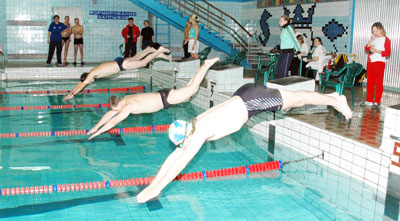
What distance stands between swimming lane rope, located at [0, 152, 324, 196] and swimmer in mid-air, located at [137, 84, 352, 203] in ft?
3.03

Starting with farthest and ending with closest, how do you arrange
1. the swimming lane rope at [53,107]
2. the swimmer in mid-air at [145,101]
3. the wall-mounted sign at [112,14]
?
the wall-mounted sign at [112,14]
the swimming lane rope at [53,107]
the swimmer in mid-air at [145,101]

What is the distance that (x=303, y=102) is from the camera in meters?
4.41

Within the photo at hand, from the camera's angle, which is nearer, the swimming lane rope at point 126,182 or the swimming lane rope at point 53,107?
the swimming lane rope at point 126,182

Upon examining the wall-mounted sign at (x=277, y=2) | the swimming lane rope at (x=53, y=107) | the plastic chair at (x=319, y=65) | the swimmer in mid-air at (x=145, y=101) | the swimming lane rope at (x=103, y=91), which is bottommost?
the swimming lane rope at (x=53, y=107)

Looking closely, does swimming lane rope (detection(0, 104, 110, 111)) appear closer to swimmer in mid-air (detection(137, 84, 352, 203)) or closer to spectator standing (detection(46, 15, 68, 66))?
spectator standing (detection(46, 15, 68, 66))

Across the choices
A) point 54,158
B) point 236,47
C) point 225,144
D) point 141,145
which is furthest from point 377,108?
point 236,47

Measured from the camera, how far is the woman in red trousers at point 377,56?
20.6 ft

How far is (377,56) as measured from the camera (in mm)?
6414

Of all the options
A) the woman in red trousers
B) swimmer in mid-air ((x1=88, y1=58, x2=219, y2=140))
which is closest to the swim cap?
swimmer in mid-air ((x1=88, y1=58, x2=219, y2=140))

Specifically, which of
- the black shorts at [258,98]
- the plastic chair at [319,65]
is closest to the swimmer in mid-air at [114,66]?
the plastic chair at [319,65]

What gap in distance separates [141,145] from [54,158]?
121 cm

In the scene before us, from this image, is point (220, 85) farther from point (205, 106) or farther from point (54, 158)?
point (54, 158)

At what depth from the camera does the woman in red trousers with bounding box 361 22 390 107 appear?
6281 mm

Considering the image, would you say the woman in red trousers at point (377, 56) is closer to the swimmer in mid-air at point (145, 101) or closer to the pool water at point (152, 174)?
the pool water at point (152, 174)
